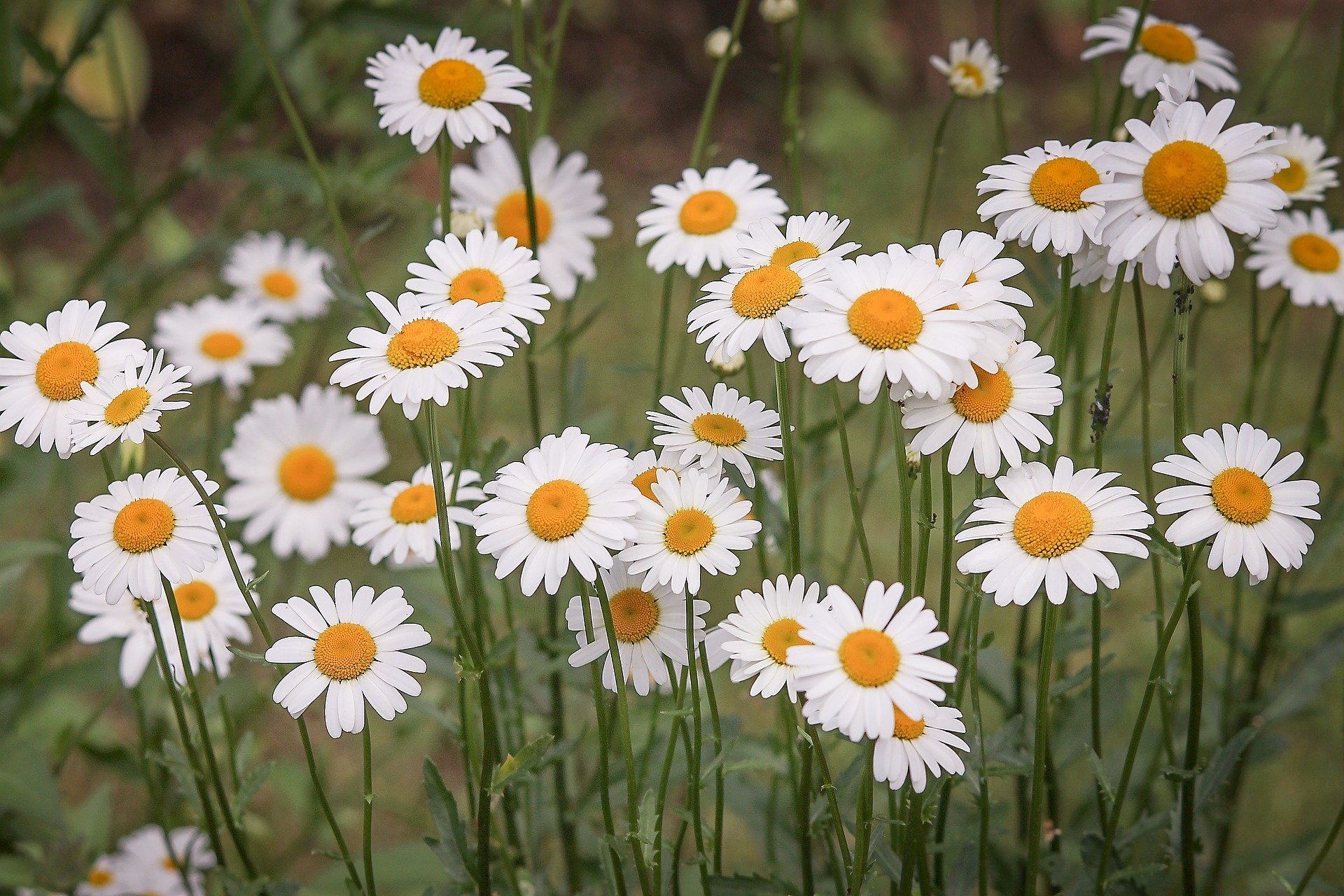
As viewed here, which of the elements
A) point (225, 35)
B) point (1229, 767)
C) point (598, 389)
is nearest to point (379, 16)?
point (598, 389)

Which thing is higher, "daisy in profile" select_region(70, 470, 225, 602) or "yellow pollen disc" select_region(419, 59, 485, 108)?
"yellow pollen disc" select_region(419, 59, 485, 108)

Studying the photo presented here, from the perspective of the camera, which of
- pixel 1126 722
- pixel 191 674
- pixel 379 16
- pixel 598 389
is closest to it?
pixel 191 674

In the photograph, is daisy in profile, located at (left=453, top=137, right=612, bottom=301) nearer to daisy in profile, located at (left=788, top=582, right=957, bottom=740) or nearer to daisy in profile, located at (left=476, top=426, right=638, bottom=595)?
daisy in profile, located at (left=476, top=426, right=638, bottom=595)

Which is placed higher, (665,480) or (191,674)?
→ (665,480)

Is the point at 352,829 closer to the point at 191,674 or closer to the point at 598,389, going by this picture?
the point at 191,674

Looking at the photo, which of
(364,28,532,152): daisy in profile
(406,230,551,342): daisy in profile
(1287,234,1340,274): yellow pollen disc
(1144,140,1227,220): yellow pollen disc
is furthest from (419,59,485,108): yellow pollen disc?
(1287,234,1340,274): yellow pollen disc

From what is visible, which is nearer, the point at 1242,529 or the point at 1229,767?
the point at 1242,529

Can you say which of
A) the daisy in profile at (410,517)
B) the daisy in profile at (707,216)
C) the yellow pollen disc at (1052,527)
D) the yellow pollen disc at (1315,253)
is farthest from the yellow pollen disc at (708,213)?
the yellow pollen disc at (1315,253)
